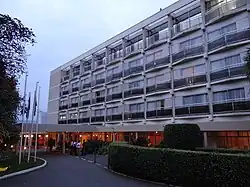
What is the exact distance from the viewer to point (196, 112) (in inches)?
1160

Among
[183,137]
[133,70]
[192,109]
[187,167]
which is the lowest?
[187,167]

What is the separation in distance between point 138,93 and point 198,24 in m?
12.6

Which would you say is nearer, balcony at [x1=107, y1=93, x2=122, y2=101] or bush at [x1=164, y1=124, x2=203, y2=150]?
bush at [x1=164, y1=124, x2=203, y2=150]

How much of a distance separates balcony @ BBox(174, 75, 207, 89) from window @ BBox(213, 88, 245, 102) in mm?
2149

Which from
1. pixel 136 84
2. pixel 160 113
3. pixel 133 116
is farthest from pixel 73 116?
pixel 160 113

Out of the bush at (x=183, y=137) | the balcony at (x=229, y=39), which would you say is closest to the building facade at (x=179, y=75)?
the balcony at (x=229, y=39)

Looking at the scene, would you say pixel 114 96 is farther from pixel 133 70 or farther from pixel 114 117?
pixel 133 70

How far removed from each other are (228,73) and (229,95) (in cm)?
215

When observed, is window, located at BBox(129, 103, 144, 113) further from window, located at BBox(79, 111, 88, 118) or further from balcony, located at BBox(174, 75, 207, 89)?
window, located at BBox(79, 111, 88, 118)

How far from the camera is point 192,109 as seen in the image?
98.7 ft

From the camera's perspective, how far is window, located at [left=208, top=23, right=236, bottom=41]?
1075 inches

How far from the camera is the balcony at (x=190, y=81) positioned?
29.5 meters

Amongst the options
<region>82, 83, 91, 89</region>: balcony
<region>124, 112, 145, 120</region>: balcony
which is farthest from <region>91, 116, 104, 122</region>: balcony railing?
<region>124, 112, 145, 120</region>: balcony

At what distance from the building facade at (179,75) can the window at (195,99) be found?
0.11 m
